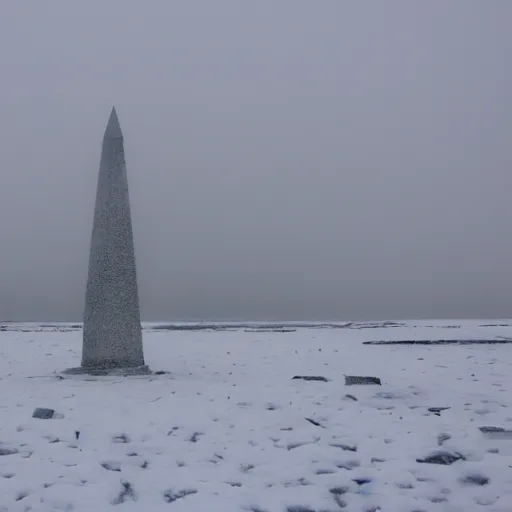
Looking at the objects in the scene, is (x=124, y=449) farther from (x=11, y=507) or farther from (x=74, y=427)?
(x=11, y=507)

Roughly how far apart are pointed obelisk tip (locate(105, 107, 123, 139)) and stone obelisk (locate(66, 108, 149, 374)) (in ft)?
0.06

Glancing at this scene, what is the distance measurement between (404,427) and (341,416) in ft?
2.48

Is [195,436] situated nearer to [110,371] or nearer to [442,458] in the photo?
[442,458]

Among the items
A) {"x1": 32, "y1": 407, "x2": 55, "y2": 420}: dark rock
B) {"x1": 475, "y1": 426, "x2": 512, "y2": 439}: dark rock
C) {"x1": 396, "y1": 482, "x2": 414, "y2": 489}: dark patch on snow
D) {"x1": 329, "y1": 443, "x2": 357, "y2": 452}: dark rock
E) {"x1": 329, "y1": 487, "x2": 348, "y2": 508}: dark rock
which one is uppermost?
{"x1": 32, "y1": 407, "x2": 55, "y2": 420}: dark rock

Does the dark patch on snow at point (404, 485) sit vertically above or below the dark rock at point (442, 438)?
below

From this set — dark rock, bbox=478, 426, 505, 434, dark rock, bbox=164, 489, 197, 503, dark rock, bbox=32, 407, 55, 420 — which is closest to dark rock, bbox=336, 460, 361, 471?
dark rock, bbox=164, 489, 197, 503

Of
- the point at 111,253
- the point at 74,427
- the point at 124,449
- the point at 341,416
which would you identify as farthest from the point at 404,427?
the point at 111,253

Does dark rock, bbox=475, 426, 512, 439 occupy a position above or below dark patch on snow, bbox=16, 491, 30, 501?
above

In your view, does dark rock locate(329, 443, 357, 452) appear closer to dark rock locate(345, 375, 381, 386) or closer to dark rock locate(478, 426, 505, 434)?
dark rock locate(478, 426, 505, 434)

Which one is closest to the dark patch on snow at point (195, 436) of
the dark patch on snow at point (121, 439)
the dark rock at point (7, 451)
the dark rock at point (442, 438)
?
the dark patch on snow at point (121, 439)

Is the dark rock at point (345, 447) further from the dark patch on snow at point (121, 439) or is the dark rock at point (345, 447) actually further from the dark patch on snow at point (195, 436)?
the dark patch on snow at point (121, 439)

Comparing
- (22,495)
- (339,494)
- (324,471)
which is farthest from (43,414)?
(339,494)

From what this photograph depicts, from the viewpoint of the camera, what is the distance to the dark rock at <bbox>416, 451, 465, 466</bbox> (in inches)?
198

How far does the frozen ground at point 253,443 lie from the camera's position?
4.34 m
